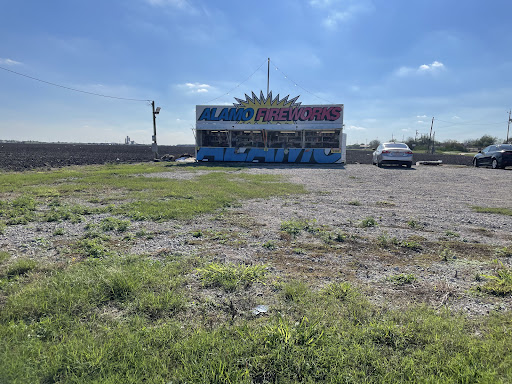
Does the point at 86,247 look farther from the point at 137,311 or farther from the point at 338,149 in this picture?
the point at 338,149

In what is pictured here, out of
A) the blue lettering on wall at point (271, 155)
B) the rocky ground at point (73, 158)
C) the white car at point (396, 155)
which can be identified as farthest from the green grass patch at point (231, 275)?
the blue lettering on wall at point (271, 155)

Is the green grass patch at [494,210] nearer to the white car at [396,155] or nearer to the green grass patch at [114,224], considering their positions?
the green grass patch at [114,224]

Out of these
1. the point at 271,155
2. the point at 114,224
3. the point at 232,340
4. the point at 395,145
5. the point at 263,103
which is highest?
the point at 263,103

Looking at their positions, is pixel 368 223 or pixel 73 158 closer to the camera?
pixel 368 223

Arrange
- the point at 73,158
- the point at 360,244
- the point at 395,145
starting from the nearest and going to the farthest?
the point at 360,244 → the point at 395,145 → the point at 73,158

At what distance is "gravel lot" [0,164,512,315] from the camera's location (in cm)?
328

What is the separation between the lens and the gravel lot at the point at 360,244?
10.8 feet

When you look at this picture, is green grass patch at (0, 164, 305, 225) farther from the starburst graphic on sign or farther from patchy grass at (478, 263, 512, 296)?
the starburst graphic on sign

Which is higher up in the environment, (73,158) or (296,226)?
(73,158)

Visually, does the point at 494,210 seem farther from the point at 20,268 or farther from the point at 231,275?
the point at 20,268

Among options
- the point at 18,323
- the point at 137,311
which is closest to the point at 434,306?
the point at 137,311

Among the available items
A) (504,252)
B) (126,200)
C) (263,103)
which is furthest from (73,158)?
(504,252)

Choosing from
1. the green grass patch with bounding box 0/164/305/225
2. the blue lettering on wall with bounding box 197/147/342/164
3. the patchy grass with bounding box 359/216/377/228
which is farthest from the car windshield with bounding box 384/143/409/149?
the patchy grass with bounding box 359/216/377/228

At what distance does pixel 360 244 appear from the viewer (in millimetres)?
4727
